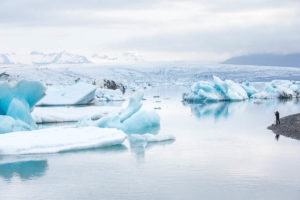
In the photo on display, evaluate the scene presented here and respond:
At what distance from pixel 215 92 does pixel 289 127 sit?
1282 centimetres

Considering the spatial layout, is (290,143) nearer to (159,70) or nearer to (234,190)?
(234,190)

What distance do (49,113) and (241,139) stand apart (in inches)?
251

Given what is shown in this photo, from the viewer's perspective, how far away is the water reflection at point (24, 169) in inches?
276

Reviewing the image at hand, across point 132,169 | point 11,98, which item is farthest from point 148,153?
point 11,98

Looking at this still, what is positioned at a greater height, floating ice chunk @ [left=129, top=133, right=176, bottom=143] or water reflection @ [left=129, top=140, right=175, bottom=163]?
floating ice chunk @ [left=129, top=133, right=176, bottom=143]

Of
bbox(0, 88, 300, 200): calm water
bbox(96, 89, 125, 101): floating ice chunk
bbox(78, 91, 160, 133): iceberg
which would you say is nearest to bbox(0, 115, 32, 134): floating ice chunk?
bbox(78, 91, 160, 133): iceberg

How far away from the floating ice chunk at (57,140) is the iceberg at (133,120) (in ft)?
5.29

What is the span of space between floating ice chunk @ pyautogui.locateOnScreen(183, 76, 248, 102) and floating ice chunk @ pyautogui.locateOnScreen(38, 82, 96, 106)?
553 centimetres

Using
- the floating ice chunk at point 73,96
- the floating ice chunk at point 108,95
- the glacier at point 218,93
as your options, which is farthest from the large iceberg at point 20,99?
the floating ice chunk at point 108,95

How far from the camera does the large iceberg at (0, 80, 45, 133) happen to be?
11.0 meters

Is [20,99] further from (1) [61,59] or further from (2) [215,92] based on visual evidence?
(1) [61,59]

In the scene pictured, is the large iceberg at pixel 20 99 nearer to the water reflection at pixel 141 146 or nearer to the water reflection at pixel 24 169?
the water reflection at pixel 141 146

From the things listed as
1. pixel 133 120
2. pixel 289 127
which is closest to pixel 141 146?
pixel 133 120

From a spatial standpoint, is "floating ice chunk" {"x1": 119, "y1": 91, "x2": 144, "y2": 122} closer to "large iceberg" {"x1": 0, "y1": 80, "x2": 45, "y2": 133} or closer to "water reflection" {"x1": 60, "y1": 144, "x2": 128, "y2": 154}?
"large iceberg" {"x1": 0, "y1": 80, "x2": 45, "y2": 133}
